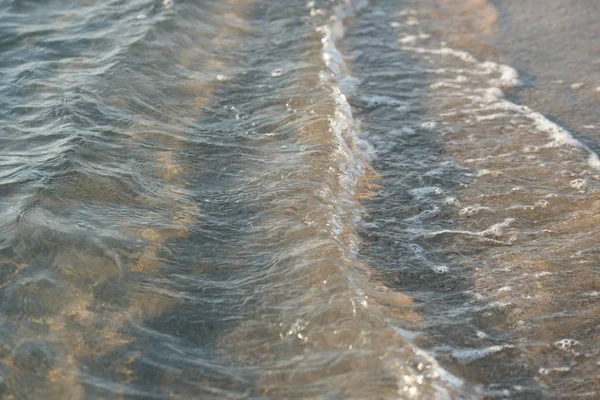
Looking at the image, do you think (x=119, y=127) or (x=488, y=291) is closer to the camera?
(x=488, y=291)

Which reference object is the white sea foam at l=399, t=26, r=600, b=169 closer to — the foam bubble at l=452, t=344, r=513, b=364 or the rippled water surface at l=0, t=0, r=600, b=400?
the rippled water surface at l=0, t=0, r=600, b=400

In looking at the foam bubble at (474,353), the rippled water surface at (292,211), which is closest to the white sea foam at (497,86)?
the rippled water surface at (292,211)

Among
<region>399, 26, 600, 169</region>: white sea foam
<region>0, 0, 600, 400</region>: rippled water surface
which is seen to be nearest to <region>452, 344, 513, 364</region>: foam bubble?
<region>0, 0, 600, 400</region>: rippled water surface

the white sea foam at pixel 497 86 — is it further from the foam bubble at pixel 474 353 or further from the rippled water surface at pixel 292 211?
the foam bubble at pixel 474 353

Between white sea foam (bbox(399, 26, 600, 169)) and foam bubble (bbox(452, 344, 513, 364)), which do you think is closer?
foam bubble (bbox(452, 344, 513, 364))

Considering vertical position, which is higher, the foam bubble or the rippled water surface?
the rippled water surface

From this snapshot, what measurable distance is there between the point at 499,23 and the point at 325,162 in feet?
15.6

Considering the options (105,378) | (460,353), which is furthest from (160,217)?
(460,353)

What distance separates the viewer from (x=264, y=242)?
16.2ft

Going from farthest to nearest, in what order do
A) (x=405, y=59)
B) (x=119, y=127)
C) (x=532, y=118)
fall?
(x=405, y=59)
(x=532, y=118)
(x=119, y=127)

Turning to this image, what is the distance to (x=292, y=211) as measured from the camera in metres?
5.27

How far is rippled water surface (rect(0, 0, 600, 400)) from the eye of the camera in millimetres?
3891

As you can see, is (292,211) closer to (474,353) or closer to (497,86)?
(474,353)

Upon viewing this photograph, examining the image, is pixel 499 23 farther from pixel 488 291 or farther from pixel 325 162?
pixel 488 291
